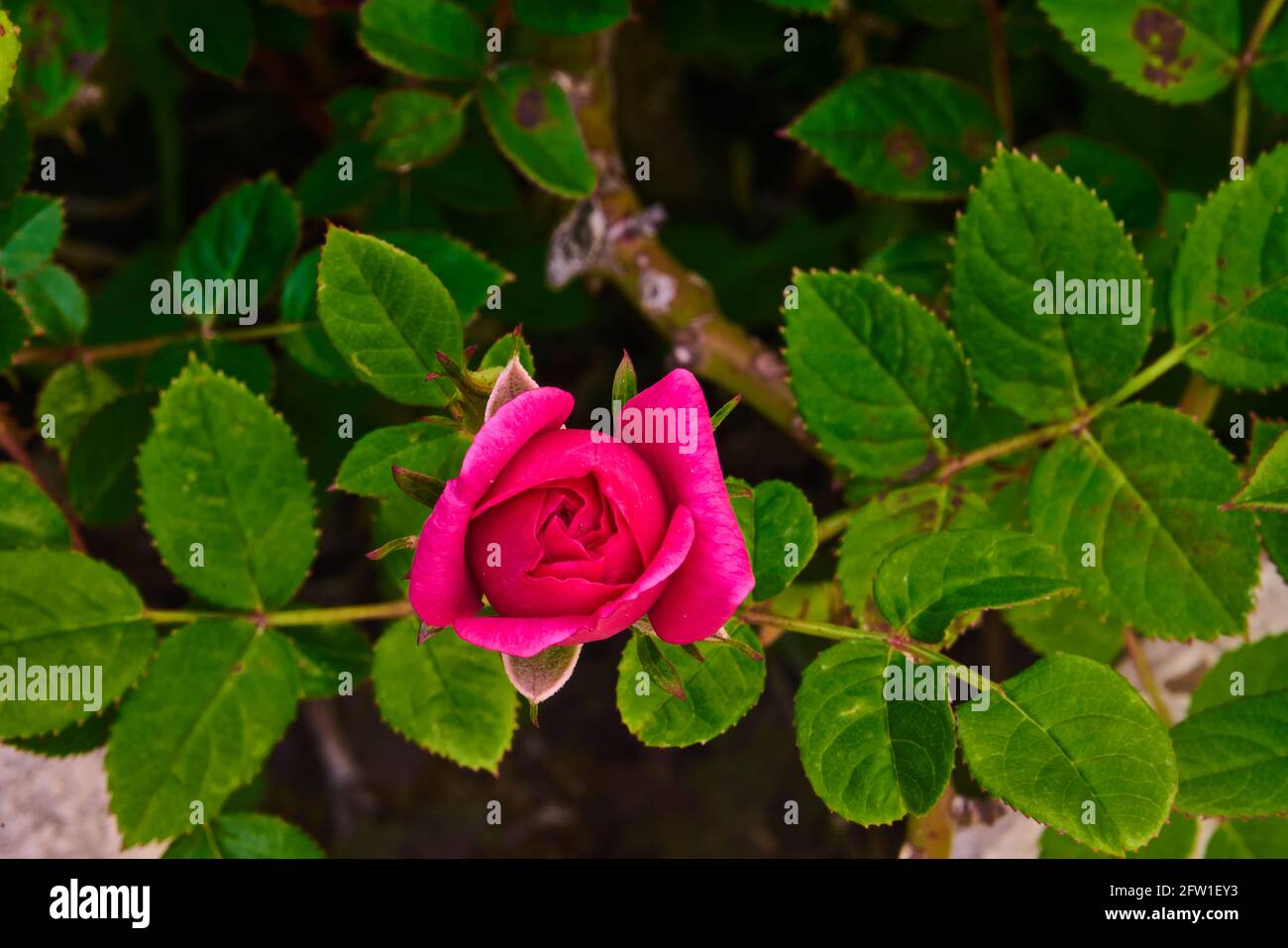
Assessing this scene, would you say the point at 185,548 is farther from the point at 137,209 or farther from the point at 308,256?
the point at 137,209

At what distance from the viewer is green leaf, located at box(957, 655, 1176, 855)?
1266 millimetres

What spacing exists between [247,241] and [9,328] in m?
0.39

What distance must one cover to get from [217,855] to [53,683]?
0.35m

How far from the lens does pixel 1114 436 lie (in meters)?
1.56

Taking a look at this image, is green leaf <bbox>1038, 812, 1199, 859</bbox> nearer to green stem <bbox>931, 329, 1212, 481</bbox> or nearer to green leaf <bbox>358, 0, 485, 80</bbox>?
green stem <bbox>931, 329, 1212, 481</bbox>

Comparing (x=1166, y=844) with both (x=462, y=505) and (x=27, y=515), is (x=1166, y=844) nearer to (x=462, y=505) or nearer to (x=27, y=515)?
(x=462, y=505)

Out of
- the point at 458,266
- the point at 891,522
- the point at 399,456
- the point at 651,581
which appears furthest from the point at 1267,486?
the point at 458,266

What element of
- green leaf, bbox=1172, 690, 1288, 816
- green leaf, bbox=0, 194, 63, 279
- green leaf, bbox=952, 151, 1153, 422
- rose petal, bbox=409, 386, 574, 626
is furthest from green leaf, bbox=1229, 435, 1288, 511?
green leaf, bbox=0, 194, 63, 279

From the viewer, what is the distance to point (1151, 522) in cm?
154

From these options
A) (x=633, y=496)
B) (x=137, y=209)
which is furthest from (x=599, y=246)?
(x=137, y=209)

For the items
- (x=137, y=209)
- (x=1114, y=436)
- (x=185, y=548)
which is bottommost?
(x=185, y=548)

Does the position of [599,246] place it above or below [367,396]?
above

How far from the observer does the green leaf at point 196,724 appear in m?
1.52

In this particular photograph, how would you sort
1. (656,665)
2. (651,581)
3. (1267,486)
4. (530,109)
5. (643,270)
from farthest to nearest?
(643,270) → (530,109) → (1267,486) → (656,665) → (651,581)
